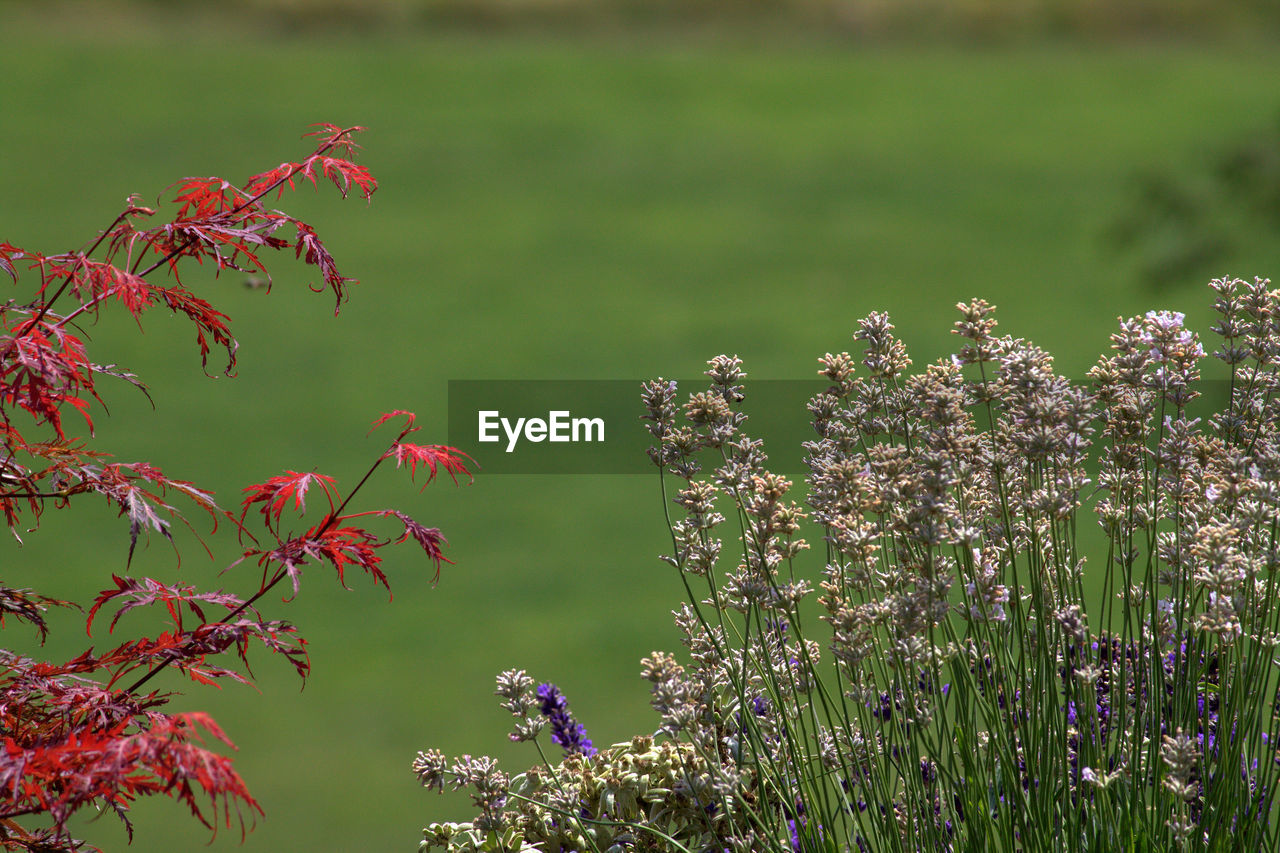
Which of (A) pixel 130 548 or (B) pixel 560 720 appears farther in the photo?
(B) pixel 560 720

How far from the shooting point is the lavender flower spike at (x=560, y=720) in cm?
243

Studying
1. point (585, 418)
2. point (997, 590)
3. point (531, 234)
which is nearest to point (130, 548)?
point (997, 590)

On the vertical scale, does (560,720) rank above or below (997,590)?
below

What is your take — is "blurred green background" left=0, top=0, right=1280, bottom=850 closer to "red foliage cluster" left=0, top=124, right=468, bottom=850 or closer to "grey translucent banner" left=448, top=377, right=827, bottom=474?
"grey translucent banner" left=448, top=377, right=827, bottom=474

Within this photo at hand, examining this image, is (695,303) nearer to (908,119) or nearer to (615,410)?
(615,410)

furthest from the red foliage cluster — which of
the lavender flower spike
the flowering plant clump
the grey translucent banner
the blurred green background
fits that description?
the grey translucent banner

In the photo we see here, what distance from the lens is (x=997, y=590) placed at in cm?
193

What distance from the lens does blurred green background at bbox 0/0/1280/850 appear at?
8641 millimetres

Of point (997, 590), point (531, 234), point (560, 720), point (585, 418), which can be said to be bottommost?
point (560, 720)

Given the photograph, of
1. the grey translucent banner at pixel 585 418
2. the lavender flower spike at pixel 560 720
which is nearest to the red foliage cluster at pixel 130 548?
the lavender flower spike at pixel 560 720

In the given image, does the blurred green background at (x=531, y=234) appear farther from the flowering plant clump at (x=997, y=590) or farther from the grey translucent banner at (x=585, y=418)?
the flowering plant clump at (x=997, y=590)

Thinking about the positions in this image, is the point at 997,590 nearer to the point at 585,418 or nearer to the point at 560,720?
the point at 560,720

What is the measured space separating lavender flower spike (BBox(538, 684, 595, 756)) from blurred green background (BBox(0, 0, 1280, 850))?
4.42 meters

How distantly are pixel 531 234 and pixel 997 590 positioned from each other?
14055 mm
